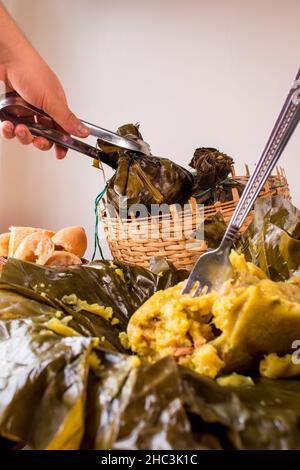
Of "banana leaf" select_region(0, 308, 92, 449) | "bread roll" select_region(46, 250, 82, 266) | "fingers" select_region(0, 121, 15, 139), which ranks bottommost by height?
"bread roll" select_region(46, 250, 82, 266)

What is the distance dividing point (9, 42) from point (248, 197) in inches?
37.4

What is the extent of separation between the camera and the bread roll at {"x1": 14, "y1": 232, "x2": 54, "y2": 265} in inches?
55.8

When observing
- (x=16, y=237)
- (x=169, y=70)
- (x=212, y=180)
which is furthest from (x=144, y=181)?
(x=169, y=70)

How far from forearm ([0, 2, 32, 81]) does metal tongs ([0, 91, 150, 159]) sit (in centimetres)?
9

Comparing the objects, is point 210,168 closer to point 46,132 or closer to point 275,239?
point 46,132

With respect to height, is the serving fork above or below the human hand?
below

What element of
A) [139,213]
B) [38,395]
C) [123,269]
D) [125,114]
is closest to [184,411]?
[38,395]

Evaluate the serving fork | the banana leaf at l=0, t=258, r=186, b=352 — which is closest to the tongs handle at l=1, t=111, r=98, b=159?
the banana leaf at l=0, t=258, r=186, b=352

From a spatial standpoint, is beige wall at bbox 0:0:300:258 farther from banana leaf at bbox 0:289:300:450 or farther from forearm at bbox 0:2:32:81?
banana leaf at bbox 0:289:300:450

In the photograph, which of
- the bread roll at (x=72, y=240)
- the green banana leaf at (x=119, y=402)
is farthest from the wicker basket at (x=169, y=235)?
the green banana leaf at (x=119, y=402)

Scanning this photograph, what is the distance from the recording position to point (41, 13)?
269cm

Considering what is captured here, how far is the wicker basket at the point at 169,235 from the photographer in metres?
1.34

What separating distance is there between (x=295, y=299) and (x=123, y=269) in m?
0.44

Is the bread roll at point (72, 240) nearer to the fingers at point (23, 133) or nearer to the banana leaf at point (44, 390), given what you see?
the fingers at point (23, 133)
